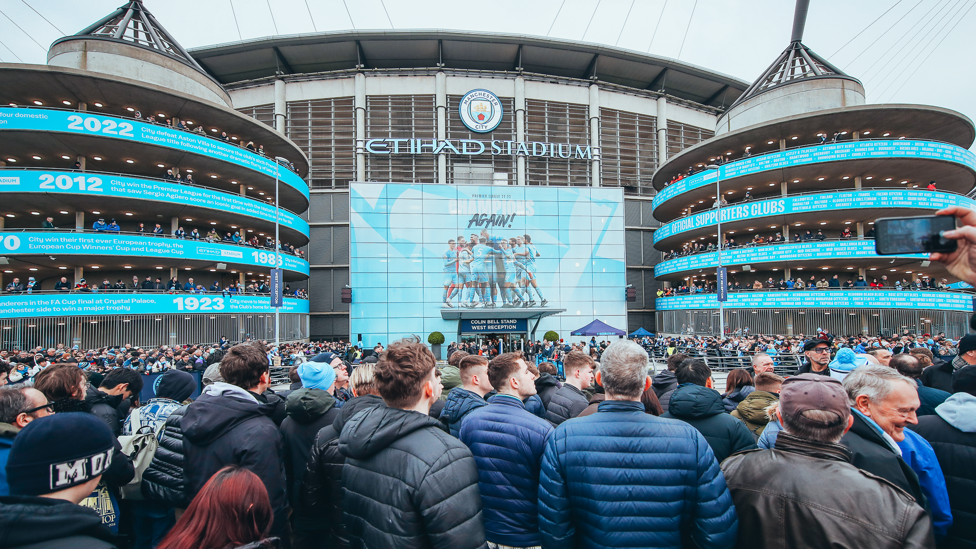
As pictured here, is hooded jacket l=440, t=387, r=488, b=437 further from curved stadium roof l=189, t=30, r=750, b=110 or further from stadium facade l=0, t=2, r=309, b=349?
curved stadium roof l=189, t=30, r=750, b=110

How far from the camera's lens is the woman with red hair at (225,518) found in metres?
1.68

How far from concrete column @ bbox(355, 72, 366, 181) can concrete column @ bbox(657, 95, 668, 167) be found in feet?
82.8

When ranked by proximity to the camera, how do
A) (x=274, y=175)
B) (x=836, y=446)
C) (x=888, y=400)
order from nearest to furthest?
1. (x=836, y=446)
2. (x=888, y=400)
3. (x=274, y=175)

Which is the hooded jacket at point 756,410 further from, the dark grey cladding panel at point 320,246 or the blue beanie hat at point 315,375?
the dark grey cladding panel at point 320,246

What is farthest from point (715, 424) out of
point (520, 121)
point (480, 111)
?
point (520, 121)

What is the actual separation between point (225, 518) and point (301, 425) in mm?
2232

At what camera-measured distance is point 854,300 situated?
1017 inches

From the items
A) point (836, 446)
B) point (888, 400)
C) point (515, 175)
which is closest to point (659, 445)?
point (836, 446)

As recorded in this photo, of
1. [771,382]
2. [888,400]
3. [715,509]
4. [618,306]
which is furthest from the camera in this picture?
[618,306]

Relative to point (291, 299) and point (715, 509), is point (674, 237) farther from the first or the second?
point (715, 509)

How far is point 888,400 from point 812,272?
3374 centimetres

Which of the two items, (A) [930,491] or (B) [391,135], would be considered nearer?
(A) [930,491]

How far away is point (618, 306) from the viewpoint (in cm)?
3209

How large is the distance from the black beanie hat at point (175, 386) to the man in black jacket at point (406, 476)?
11.0 feet
